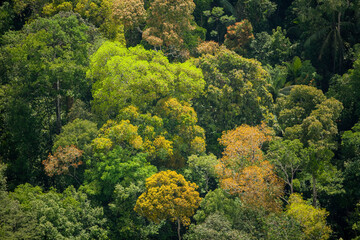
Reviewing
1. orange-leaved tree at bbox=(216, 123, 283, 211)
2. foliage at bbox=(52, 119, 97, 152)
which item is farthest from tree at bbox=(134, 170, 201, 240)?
foliage at bbox=(52, 119, 97, 152)

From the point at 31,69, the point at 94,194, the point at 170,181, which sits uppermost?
the point at 31,69

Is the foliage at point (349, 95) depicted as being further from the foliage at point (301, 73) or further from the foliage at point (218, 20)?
the foliage at point (218, 20)

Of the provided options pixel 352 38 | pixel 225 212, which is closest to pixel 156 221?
pixel 225 212

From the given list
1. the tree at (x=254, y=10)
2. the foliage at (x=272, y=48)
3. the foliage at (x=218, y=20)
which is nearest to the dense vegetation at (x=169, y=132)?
the foliage at (x=272, y=48)

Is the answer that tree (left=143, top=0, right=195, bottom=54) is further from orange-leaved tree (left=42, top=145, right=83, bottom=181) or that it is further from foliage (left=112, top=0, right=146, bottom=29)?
orange-leaved tree (left=42, top=145, right=83, bottom=181)

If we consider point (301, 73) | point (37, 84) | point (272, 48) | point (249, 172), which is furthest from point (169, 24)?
point (249, 172)

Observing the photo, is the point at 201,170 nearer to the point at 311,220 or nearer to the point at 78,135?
the point at 311,220

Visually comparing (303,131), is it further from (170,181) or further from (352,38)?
(352,38)
